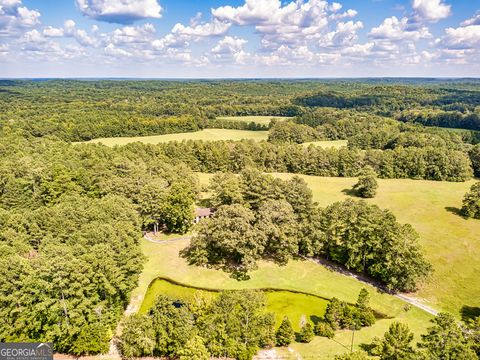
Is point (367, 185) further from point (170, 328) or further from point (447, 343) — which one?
point (170, 328)

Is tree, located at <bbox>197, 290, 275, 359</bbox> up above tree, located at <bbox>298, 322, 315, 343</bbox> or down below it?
above

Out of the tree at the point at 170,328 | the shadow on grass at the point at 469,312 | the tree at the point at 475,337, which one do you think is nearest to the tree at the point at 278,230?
the tree at the point at 170,328

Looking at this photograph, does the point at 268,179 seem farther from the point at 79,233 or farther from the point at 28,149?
the point at 28,149

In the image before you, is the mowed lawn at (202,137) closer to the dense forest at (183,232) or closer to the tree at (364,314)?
the dense forest at (183,232)

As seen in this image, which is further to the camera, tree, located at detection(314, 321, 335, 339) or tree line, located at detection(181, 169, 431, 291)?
tree line, located at detection(181, 169, 431, 291)

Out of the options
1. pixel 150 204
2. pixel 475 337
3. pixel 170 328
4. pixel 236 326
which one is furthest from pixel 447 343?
pixel 150 204

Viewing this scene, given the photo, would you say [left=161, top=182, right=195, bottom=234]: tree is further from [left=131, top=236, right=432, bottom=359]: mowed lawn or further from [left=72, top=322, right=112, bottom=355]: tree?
[left=72, top=322, right=112, bottom=355]: tree

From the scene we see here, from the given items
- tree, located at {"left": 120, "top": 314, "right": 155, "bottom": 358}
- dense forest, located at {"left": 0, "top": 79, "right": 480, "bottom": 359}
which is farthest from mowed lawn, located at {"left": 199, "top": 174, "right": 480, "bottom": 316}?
tree, located at {"left": 120, "top": 314, "right": 155, "bottom": 358}

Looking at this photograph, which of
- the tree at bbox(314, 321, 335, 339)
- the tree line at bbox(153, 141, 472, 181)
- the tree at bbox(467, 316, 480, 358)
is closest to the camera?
the tree at bbox(467, 316, 480, 358)

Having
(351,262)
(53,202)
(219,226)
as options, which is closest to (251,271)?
(219,226)
